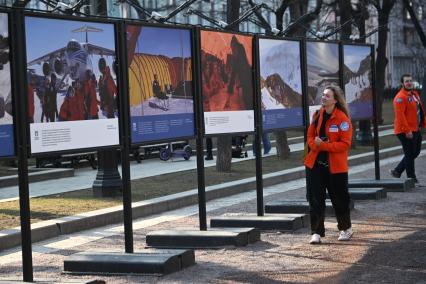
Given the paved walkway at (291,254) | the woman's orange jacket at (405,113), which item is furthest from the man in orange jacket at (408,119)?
the paved walkway at (291,254)

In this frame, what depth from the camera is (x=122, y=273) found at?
802 cm

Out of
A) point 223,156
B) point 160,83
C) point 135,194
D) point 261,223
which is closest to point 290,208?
point 261,223

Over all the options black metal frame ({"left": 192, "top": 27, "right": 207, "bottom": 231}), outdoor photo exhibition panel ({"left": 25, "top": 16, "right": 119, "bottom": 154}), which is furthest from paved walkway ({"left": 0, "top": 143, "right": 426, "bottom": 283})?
outdoor photo exhibition panel ({"left": 25, "top": 16, "right": 119, "bottom": 154})

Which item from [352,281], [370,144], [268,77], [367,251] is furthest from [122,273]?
[370,144]

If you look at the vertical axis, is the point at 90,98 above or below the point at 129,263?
above

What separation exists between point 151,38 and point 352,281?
129 inches

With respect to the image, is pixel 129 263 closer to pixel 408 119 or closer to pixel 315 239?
pixel 315 239

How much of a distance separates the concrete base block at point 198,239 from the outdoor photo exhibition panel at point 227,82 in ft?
3.92

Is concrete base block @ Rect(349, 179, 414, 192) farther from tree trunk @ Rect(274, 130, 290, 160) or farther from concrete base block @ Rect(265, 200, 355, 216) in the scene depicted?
tree trunk @ Rect(274, 130, 290, 160)

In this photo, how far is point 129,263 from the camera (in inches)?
315

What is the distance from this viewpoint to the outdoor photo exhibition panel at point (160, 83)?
873cm

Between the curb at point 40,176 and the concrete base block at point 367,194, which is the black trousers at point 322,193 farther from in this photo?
the curb at point 40,176

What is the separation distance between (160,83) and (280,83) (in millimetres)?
2973

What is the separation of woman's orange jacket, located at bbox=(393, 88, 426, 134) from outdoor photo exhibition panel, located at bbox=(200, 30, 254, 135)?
4815 mm
